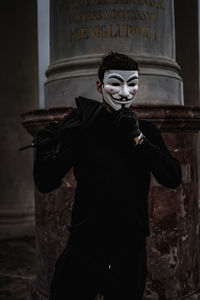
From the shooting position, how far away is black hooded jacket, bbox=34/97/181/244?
2.15 metres

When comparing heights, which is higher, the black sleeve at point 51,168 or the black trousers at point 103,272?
the black sleeve at point 51,168

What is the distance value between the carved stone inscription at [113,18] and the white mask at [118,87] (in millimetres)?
1418

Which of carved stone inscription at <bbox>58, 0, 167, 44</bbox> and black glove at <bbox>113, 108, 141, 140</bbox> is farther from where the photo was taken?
carved stone inscription at <bbox>58, 0, 167, 44</bbox>

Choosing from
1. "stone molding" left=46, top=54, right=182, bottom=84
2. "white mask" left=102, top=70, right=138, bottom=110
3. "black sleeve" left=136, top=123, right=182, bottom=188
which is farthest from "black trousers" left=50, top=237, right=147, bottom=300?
"stone molding" left=46, top=54, right=182, bottom=84

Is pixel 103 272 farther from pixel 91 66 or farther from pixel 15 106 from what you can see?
pixel 15 106

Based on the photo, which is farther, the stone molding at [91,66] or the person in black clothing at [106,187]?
the stone molding at [91,66]

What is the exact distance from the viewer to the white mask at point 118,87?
2248mm

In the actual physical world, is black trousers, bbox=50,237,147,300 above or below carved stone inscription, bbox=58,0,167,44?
below

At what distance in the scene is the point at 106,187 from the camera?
7.06ft

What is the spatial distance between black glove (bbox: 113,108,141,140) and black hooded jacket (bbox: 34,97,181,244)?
65 millimetres

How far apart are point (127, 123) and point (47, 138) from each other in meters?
0.44

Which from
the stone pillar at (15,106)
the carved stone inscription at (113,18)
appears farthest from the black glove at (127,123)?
the stone pillar at (15,106)

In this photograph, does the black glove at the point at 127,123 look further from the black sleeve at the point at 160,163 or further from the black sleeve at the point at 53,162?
the black sleeve at the point at 53,162

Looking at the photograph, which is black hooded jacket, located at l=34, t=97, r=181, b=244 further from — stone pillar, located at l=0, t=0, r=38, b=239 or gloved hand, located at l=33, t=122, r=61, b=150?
stone pillar, located at l=0, t=0, r=38, b=239
